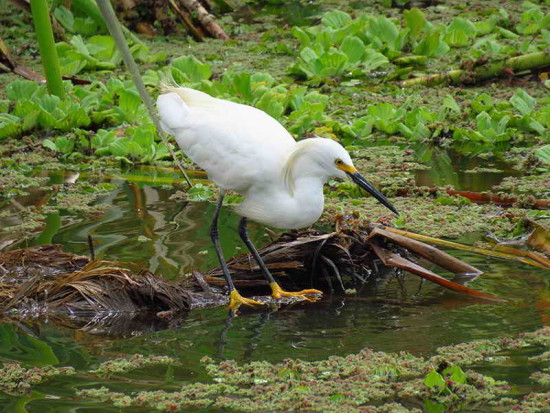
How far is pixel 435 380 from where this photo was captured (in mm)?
3473

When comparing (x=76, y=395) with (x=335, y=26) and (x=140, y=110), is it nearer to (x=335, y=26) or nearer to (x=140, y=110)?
(x=140, y=110)

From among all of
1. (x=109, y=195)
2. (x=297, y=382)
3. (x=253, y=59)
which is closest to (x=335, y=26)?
(x=253, y=59)

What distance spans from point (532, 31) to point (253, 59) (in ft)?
9.89

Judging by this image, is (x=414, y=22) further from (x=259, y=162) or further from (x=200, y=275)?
(x=200, y=275)

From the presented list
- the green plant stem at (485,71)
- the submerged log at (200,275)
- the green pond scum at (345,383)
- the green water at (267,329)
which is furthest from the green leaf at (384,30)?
the green pond scum at (345,383)

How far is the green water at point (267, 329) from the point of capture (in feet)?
12.4

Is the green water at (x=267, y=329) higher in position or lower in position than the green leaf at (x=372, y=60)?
lower

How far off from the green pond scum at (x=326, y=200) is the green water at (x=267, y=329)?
14 millimetres

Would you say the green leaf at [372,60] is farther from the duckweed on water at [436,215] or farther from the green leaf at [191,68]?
the duckweed on water at [436,215]

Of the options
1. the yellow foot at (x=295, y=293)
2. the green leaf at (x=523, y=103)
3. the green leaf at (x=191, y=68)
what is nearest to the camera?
the yellow foot at (x=295, y=293)

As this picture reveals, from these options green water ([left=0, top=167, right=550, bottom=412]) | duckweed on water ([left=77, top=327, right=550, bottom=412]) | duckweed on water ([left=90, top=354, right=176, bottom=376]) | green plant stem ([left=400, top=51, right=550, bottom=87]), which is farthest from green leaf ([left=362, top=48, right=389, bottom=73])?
duckweed on water ([left=90, top=354, right=176, bottom=376])

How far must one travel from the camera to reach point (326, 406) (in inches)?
135

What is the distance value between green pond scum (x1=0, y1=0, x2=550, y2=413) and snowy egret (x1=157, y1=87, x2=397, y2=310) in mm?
487

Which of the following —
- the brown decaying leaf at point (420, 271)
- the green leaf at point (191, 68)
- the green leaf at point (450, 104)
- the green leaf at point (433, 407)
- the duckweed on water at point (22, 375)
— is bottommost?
the brown decaying leaf at point (420, 271)
